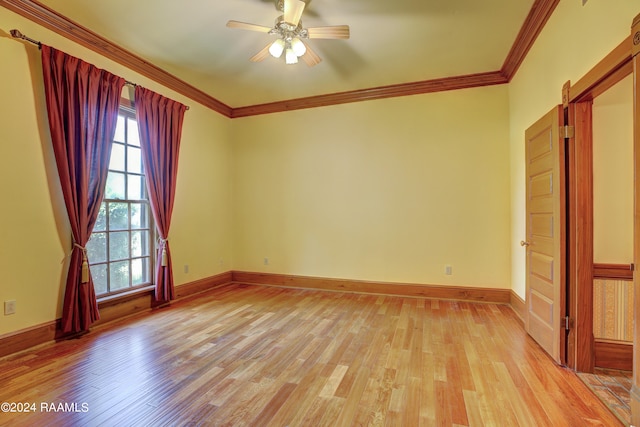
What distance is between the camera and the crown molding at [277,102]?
254 centimetres

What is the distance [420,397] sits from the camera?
1870 millimetres

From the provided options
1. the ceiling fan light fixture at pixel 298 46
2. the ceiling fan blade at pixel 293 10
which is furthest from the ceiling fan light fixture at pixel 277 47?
the ceiling fan blade at pixel 293 10

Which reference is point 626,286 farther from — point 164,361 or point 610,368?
point 164,361

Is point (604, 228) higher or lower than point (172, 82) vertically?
lower

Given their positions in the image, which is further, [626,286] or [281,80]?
[281,80]

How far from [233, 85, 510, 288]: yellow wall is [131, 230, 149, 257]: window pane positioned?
1598mm

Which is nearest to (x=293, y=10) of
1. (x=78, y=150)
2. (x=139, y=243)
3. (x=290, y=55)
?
(x=290, y=55)

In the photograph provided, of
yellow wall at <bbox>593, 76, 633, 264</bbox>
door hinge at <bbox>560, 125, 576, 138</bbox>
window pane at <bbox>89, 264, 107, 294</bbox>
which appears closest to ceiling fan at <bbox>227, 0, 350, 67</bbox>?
door hinge at <bbox>560, 125, 576, 138</bbox>

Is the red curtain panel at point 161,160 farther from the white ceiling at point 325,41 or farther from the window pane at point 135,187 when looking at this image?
the white ceiling at point 325,41

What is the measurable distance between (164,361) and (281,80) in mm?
3498

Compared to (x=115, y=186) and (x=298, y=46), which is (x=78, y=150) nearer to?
(x=115, y=186)

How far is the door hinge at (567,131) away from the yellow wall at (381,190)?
63.7 inches

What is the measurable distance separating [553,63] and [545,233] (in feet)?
4.75

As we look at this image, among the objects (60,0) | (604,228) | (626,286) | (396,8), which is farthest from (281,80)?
(626,286)
